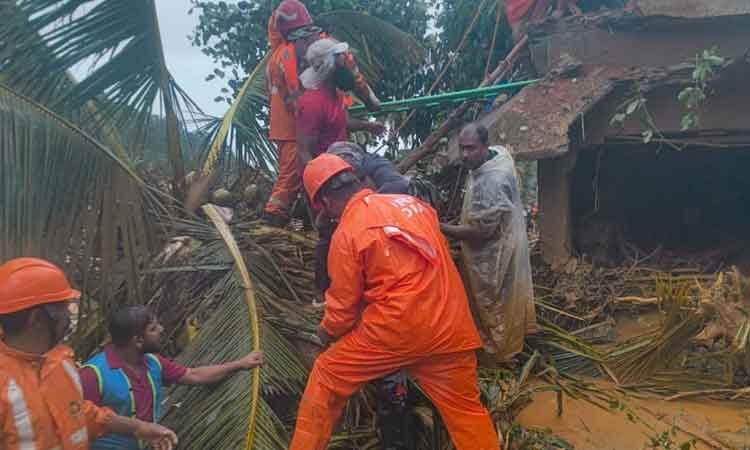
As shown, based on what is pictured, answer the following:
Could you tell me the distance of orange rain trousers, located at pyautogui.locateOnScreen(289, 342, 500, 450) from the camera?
9.73ft

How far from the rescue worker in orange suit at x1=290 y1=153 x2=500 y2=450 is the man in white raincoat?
0.75 metres

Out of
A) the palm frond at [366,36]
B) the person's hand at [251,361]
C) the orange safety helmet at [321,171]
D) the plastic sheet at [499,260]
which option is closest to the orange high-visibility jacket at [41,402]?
the person's hand at [251,361]

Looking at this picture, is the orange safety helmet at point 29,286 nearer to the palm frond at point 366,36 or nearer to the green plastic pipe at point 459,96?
the green plastic pipe at point 459,96

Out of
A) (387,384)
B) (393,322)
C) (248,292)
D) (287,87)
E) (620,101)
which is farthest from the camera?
(620,101)

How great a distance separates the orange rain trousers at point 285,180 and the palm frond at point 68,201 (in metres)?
1.08

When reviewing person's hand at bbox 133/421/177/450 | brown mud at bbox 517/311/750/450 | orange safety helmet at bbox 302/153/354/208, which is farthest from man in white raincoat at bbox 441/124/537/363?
person's hand at bbox 133/421/177/450

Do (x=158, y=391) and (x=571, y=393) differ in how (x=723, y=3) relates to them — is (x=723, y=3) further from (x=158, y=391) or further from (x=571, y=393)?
(x=158, y=391)

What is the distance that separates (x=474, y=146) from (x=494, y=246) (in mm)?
561

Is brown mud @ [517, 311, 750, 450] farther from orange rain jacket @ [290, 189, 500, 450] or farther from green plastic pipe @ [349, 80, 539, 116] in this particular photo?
green plastic pipe @ [349, 80, 539, 116]

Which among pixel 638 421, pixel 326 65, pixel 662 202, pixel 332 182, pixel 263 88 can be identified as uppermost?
pixel 326 65

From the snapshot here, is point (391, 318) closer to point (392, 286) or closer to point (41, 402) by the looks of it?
point (392, 286)

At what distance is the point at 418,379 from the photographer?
3053 mm

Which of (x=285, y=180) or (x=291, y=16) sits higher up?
(x=291, y=16)

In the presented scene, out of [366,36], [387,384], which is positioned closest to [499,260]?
[387,384]
